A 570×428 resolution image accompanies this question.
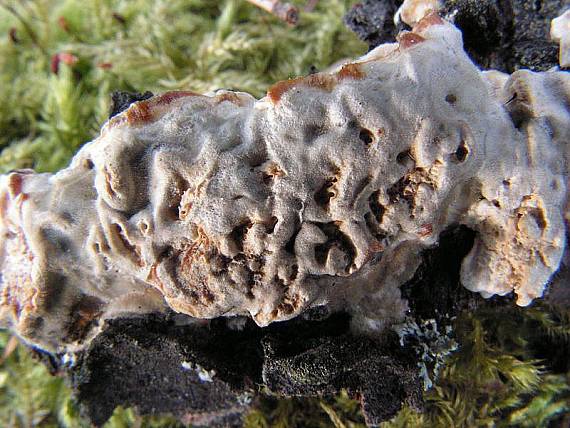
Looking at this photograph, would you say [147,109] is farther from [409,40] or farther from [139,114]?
[409,40]

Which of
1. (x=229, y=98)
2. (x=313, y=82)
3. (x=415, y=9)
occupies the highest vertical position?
(x=415, y=9)

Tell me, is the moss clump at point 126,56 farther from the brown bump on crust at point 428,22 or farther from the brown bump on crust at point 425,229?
the brown bump on crust at point 425,229

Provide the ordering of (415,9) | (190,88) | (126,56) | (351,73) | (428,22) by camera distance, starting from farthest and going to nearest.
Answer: (126,56) < (190,88) < (415,9) < (428,22) < (351,73)

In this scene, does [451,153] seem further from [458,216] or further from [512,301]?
[512,301]

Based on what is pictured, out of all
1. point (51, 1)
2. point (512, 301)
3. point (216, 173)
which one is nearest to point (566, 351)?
point (512, 301)

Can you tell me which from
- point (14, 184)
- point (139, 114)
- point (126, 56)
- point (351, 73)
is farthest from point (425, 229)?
point (126, 56)

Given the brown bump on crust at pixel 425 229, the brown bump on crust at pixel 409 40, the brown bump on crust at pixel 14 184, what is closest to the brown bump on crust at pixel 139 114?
the brown bump on crust at pixel 14 184
